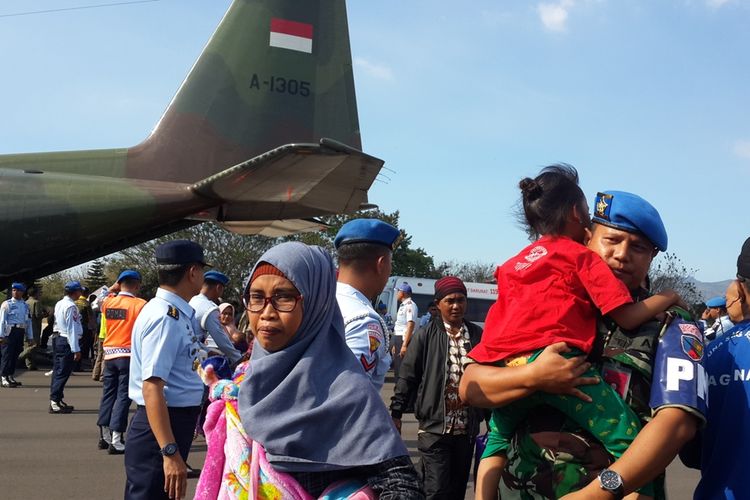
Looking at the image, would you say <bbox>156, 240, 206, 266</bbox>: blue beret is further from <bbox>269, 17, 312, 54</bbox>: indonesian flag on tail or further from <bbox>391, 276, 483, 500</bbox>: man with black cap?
<bbox>269, 17, 312, 54</bbox>: indonesian flag on tail

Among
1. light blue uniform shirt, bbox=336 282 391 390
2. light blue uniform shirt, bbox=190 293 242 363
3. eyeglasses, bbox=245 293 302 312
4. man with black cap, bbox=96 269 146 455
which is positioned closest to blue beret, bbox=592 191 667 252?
eyeglasses, bbox=245 293 302 312

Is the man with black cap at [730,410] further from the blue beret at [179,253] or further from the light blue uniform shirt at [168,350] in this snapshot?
the blue beret at [179,253]

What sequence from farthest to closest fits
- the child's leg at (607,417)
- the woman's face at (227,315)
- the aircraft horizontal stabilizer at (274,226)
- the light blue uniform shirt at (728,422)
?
the woman's face at (227,315) < the aircraft horizontal stabilizer at (274,226) < the light blue uniform shirt at (728,422) < the child's leg at (607,417)

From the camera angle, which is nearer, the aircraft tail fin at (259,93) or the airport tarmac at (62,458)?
the airport tarmac at (62,458)

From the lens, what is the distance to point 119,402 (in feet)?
24.6

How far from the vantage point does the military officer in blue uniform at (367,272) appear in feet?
8.99

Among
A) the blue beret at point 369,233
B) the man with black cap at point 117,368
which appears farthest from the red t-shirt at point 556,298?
the man with black cap at point 117,368

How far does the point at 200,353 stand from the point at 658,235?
274cm

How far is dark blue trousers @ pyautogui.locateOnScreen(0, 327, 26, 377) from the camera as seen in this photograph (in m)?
13.1

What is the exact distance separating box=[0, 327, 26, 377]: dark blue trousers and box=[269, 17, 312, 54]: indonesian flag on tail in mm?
7804

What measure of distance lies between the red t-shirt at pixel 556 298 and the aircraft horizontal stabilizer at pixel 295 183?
15.0 feet

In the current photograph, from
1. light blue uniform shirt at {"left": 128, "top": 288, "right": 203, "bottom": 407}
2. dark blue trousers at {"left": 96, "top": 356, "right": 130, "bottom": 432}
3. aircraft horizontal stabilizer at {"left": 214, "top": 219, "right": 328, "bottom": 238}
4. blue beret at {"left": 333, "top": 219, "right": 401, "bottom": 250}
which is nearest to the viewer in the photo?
blue beret at {"left": 333, "top": 219, "right": 401, "bottom": 250}

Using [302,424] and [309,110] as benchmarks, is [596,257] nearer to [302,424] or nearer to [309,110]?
[302,424]

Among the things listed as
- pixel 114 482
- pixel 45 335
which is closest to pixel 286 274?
pixel 114 482
